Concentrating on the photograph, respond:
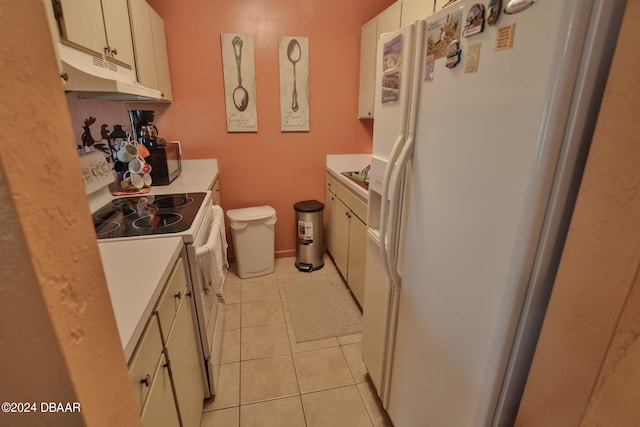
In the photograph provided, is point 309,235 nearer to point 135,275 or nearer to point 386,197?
point 386,197

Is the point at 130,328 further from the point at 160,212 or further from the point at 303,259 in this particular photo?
the point at 303,259

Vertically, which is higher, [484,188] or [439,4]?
[439,4]

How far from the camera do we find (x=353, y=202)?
2.29 metres

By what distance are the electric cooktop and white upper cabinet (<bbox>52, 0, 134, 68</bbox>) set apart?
2.43ft

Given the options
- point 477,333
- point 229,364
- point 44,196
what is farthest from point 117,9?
point 477,333

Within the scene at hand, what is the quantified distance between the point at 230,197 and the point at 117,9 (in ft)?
5.30

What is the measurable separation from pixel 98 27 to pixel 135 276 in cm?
124

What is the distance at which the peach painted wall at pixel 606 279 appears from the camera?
1.58ft

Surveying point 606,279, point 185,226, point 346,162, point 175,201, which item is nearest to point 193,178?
point 175,201

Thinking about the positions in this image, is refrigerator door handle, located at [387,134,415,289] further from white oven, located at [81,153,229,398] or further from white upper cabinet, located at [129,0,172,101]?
white upper cabinet, located at [129,0,172,101]

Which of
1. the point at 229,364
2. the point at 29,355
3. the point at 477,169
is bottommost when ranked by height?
the point at 229,364

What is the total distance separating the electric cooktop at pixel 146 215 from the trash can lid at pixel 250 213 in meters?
0.76

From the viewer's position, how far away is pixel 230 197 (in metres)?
2.97

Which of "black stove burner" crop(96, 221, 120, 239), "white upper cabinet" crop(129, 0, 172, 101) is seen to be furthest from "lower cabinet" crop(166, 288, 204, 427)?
"white upper cabinet" crop(129, 0, 172, 101)
